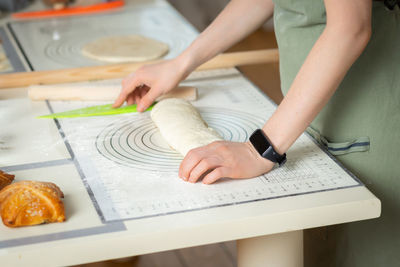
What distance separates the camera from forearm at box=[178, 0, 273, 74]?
1.37m

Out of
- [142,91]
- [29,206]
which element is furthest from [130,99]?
[29,206]

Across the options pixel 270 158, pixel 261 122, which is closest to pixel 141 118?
pixel 261 122

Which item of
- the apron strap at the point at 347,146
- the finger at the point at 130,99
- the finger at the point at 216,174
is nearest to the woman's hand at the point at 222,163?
the finger at the point at 216,174

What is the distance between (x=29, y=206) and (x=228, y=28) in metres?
0.69

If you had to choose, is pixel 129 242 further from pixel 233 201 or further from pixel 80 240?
pixel 233 201

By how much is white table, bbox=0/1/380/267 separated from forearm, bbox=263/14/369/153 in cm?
12

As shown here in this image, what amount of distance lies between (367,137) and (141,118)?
507 mm

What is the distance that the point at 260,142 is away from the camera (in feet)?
3.38

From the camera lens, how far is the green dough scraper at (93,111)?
1.34 m

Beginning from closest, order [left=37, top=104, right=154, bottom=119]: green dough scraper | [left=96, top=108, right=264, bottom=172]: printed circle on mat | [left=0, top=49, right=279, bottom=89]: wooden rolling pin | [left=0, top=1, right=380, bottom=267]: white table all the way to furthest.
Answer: [left=0, top=1, right=380, bottom=267]: white table → [left=96, top=108, right=264, bottom=172]: printed circle on mat → [left=37, top=104, right=154, bottom=119]: green dough scraper → [left=0, top=49, right=279, bottom=89]: wooden rolling pin

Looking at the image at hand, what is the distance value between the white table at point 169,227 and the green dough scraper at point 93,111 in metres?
0.24

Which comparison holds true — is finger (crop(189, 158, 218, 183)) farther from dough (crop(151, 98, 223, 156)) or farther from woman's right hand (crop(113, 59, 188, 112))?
woman's right hand (crop(113, 59, 188, 112))

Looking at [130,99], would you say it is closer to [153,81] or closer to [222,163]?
[153,81]

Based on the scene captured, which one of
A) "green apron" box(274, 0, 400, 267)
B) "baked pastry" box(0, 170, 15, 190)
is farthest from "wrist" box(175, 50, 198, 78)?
"baked pastry" box(0, 170, 15, 190)
